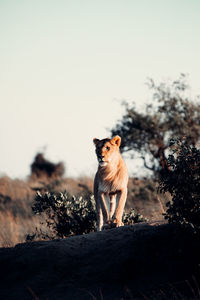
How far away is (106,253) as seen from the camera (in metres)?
6.78

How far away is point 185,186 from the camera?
6.57m

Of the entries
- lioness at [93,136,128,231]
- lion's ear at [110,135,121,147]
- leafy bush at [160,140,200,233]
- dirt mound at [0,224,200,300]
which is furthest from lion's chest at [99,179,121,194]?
leafy bush at [160,140,200,233]

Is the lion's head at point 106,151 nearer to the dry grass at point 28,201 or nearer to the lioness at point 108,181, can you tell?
the lioness at point 108,181

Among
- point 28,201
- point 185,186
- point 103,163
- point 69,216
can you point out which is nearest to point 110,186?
point 103,163

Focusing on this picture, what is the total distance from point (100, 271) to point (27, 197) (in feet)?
54.6

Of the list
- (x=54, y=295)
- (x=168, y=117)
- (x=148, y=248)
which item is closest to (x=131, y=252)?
(x=148, y=248)

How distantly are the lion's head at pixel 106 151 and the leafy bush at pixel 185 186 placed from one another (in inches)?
79.7

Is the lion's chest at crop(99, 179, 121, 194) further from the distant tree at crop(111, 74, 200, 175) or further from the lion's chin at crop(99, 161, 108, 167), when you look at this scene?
A: the distant tree at crop(111, 74, 200, 175)

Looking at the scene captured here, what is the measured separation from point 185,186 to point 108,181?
2311 millimetres

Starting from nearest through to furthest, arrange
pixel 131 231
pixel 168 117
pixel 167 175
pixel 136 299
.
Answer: pixel 136 299 < pixel 167 175 < pixel 131 231 < pixel 168 117

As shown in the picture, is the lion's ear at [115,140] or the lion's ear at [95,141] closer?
the lion's ear at [115,140]

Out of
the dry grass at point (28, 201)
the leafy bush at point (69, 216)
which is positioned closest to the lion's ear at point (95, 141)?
the leafy bush at point (69, 216)

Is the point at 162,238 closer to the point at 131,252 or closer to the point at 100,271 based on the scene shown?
the point at 131,252

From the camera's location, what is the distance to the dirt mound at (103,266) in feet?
19.8
